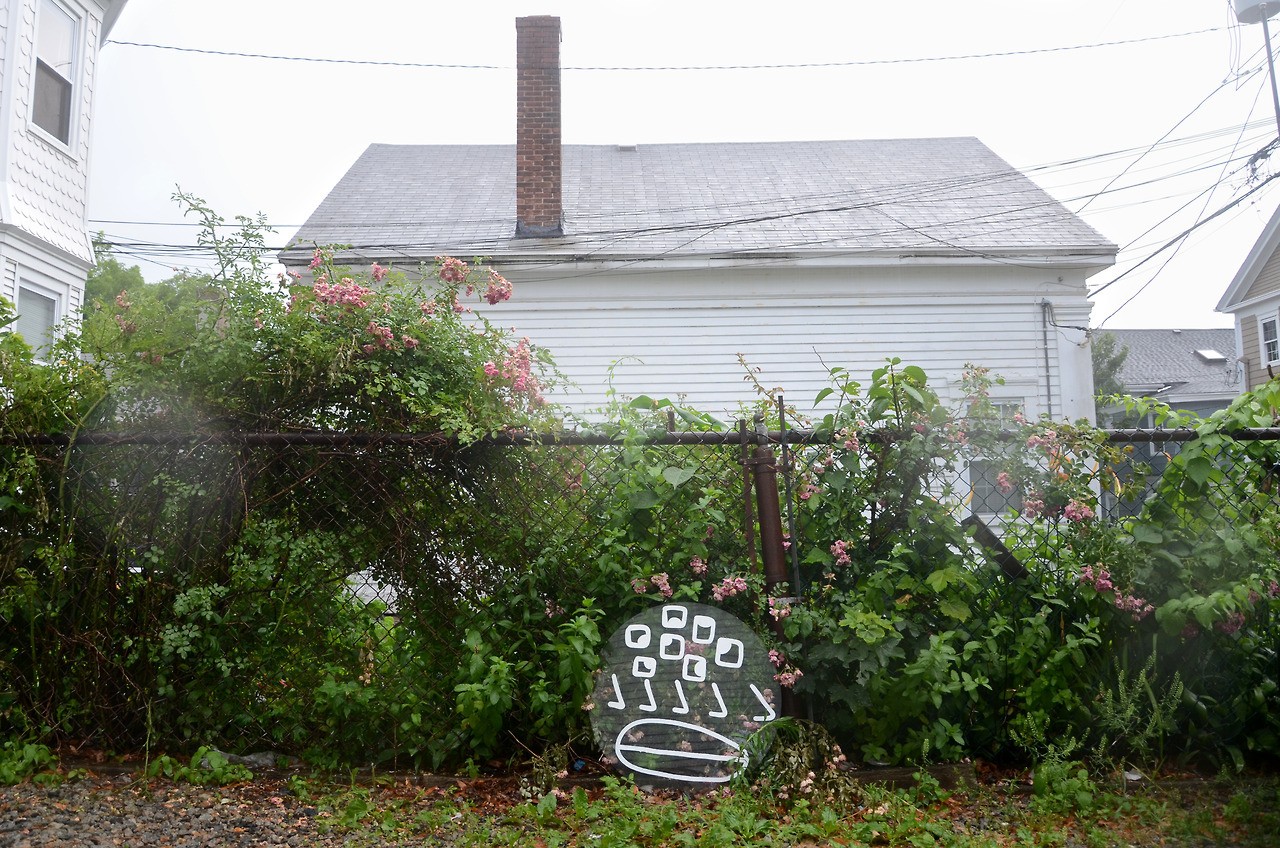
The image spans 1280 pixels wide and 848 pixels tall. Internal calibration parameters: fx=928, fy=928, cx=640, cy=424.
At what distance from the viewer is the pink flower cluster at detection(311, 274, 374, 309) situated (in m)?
3.35

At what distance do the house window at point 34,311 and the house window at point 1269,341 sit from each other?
72.6 ft

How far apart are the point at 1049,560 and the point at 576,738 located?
5.95ft

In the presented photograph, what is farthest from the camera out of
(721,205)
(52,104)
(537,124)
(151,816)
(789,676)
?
(721,205)

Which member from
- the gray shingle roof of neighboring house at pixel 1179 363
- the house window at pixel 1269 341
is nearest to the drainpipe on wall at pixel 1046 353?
the house window at pixel 1269 341

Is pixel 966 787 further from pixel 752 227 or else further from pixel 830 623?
pixel 752 227

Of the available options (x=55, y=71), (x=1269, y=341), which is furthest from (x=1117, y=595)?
(x=1269, y=341)

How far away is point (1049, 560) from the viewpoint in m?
3.37

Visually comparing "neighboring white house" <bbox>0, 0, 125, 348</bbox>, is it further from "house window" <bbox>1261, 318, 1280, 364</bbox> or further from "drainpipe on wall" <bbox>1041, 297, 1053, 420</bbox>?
"house window" <bbox>1261, 318, 1280, 364</bbox>

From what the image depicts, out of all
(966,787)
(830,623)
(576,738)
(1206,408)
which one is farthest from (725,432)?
(1206,408)

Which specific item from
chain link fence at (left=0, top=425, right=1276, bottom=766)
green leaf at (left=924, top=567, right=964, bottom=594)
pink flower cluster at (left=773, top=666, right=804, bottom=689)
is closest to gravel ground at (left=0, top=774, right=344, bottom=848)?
chain link fence at (left=0, top=425, right=1276, bottom=766)

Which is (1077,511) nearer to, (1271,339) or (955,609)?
(955,609)

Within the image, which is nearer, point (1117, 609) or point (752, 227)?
point (1117, 609)

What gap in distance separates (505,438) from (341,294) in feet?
2.59

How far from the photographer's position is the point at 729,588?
126 inches
